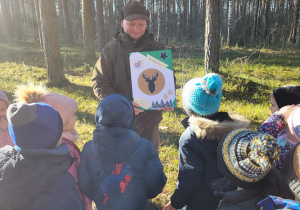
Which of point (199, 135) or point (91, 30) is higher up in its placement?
point (91, 30)

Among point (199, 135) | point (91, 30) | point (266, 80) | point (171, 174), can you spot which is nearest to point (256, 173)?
point (199, 135)

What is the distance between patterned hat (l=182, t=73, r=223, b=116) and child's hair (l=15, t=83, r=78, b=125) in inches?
45.0

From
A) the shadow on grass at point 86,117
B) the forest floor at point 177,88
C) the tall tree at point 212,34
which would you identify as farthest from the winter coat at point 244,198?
the tall tree at point 212,34

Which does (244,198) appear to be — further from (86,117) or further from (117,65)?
(86,117)

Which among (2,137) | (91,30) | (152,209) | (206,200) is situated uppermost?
(91,30)

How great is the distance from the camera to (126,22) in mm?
2531

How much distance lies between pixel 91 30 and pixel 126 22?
9.34m

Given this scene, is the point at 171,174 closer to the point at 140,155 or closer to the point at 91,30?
the point at 140,155

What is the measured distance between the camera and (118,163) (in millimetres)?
1750

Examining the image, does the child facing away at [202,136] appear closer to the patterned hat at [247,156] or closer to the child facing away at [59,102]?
the patterned hat at [247,156]

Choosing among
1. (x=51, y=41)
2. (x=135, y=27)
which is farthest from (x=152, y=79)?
(x=51, y=41)

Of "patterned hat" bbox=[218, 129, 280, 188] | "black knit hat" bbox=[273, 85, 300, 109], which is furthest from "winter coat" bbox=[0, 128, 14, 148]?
"black knit hat" bbox=[273, 85, 300, 109]

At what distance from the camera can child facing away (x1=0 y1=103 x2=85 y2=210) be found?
141 cm

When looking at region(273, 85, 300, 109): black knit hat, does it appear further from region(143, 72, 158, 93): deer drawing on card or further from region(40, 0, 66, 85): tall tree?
region(40, 0, 66, 85): tall tree
